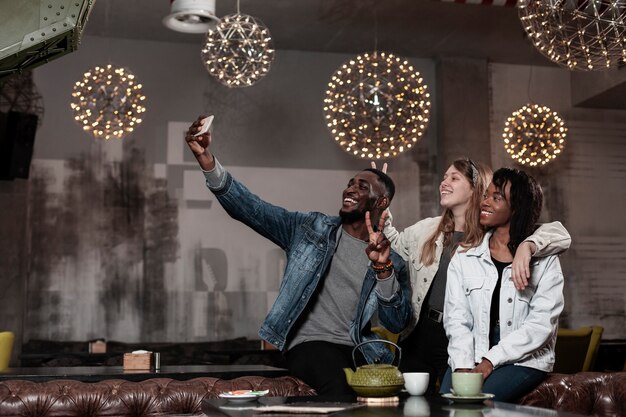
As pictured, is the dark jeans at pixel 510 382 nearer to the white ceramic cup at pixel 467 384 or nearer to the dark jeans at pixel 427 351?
the dark jeans at pixel 427 351

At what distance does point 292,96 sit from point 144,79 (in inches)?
70.0

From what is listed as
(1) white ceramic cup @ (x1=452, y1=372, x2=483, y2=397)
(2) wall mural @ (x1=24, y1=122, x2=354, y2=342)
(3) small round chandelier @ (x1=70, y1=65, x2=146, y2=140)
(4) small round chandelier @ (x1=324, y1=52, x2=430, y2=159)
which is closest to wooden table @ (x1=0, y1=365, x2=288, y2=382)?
(1) white ceramic cup @ (x1=452, y1=372, x2=483, y2=397)

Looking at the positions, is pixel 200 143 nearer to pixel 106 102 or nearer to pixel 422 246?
pixel 422 246

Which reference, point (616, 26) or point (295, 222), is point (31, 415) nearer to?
point (295, 222)

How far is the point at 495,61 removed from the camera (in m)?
10.6

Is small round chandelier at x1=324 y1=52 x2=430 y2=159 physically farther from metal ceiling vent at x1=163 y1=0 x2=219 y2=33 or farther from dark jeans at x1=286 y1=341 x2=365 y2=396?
dark jeans at x1=286 y1=341 x2=365 y2=396

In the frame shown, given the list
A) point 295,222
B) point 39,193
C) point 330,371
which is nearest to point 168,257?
point 39,193

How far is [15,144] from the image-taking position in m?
8.54

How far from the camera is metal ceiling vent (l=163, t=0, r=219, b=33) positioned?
21.5 feet

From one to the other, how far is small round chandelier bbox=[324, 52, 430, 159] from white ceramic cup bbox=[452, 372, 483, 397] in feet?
12.9

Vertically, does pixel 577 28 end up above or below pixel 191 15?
below

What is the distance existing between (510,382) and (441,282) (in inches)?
29.1

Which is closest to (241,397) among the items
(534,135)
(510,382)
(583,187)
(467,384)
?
(467,384)

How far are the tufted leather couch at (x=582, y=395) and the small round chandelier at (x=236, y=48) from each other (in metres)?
3.78
